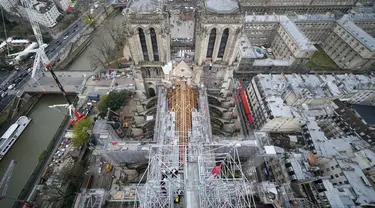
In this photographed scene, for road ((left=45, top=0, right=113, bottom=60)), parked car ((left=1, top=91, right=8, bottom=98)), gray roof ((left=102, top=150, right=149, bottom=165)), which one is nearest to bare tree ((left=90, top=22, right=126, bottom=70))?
road ((left=45, top=0, right=113, bottom=60))

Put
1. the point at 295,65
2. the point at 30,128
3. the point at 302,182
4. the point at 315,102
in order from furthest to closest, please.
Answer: the point at 295,65, the point at 30,128, the point at 315,102, the point at 302,182

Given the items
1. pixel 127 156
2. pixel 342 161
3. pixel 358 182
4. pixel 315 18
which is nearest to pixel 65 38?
pixel 127 156

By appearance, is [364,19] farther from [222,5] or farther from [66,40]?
[66,40]

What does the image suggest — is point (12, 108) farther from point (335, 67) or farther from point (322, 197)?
point (335, 67)

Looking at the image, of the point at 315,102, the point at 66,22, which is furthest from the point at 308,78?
the point at 66,22

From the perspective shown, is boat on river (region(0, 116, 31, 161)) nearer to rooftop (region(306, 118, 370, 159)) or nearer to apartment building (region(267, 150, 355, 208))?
apartment building (region(267, 150, 355, 208))

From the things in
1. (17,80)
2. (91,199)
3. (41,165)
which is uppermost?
(17,80)
